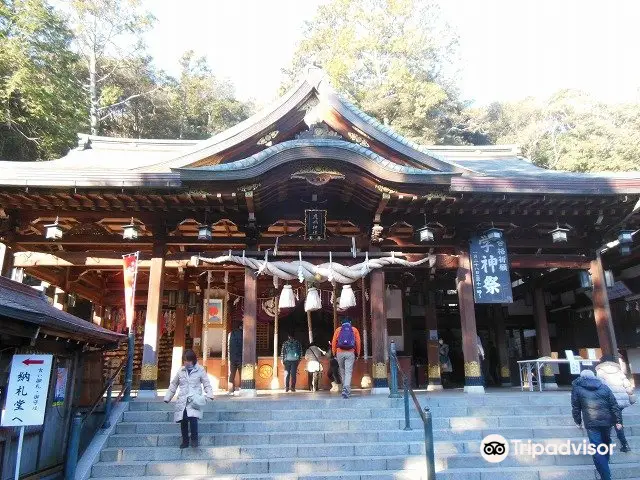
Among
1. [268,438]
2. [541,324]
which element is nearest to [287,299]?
[268,438]

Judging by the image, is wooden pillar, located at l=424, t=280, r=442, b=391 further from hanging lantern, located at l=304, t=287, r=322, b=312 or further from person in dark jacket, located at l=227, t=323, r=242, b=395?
person in dark jacket, located at l=227, t=323, r=242, b=395

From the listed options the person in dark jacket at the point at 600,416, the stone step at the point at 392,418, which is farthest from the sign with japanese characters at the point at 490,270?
the person in dark jacket at the point at 600,416

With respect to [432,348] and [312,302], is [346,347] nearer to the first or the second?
[312,302]

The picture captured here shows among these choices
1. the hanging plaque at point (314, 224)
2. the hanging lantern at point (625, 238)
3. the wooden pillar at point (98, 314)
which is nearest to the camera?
the hanging plaque at point (314, 224)

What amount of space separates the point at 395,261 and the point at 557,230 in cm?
384

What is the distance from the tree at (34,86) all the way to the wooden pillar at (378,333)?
18194 mm

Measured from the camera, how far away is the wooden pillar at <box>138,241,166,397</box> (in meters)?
9.52

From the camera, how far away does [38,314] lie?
17.0ft

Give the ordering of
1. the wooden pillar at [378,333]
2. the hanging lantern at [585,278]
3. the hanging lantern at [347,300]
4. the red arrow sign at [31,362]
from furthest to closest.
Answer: the hanging lantern at [585,278] → the hanging lantern at [347,300] → the wooden pillar at [378,333] → the red arrow sign at [31,362]

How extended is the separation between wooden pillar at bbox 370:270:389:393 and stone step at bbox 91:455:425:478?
3252mm

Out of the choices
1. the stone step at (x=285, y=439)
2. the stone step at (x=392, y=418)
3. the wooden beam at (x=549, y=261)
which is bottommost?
the stone step at (x=285, y=439)

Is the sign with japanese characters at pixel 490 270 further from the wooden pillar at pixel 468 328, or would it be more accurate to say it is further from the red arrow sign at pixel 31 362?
the red arrow sign at pixel 31 362

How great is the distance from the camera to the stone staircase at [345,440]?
644cm

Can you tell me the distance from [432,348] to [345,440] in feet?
23.8
